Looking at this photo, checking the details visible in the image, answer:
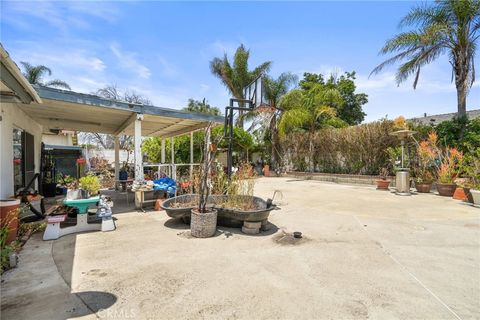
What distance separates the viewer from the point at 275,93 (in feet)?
54.9

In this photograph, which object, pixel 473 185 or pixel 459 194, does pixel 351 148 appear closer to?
pixel 459 194

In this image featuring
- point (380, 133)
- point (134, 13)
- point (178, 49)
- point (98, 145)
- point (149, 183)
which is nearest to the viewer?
point (134, 13)

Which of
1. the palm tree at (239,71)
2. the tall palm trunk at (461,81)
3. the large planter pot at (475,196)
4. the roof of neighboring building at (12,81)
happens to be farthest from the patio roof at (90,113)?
the palm tree at (239,71)

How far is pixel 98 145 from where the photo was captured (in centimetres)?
2923

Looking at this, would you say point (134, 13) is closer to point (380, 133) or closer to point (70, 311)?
point (70, 311)

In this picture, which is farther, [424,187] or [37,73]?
A: [37,73]

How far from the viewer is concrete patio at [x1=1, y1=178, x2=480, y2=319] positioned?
221 centimetres

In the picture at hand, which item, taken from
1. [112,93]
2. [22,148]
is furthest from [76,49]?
[112,93]

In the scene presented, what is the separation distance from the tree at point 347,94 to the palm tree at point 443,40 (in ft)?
46.1

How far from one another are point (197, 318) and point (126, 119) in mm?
7223

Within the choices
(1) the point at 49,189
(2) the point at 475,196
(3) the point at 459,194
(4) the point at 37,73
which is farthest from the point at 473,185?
(4) the point at 37,73

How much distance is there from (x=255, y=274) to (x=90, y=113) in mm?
6631

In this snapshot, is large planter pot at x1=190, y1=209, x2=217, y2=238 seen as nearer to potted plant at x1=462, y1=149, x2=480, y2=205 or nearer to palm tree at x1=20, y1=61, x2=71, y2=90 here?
potted plant at x1=462, y1=149, x2=480, y2=205

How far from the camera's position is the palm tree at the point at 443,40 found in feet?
30.1
